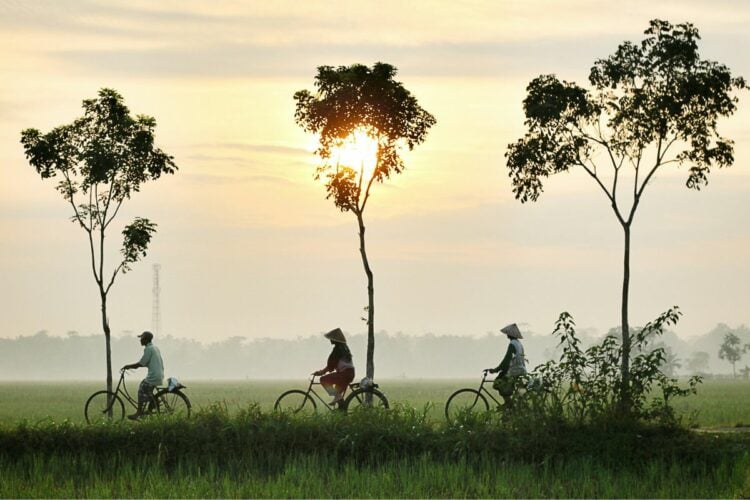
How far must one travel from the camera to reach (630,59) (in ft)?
98.2

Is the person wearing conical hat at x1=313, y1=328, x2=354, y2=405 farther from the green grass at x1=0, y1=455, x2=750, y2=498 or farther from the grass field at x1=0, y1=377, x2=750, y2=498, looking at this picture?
the green grass at x1=0, y1=455, x2=750, y2=498

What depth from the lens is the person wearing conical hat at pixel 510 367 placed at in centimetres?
2244

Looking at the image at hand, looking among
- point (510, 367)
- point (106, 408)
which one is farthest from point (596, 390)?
point (106, 408)

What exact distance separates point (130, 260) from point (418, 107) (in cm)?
986

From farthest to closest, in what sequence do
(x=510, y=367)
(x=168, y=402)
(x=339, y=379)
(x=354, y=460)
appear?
(x=168, y=402) < (x=339, y=379) < (x=510, y=367) < (x=354, y=460)

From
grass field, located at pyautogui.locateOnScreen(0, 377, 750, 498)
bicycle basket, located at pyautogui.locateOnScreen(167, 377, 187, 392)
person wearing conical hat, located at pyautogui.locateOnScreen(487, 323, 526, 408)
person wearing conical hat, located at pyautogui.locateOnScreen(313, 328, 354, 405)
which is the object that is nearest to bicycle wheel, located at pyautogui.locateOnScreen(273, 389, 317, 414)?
person wearing conical hat, located at pyautogui.locateOnScreen(313, 328, 354, 405)

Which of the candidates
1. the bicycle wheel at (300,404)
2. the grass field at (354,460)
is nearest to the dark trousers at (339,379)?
the bicycle wheel at (300,404)

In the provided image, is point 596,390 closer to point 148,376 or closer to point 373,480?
point 373,480

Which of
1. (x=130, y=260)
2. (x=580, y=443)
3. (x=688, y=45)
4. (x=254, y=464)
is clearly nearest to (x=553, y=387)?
(x=580, y=443)

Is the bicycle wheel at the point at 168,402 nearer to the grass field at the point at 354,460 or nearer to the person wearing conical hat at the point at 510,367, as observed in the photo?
the grass field at the point at 354,460

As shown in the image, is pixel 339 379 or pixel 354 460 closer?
pixel 354 460

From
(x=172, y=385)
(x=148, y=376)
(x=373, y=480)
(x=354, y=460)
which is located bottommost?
(x=373, y=480)

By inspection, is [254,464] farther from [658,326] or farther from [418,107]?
[418,107]

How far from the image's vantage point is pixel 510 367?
2291 cm
